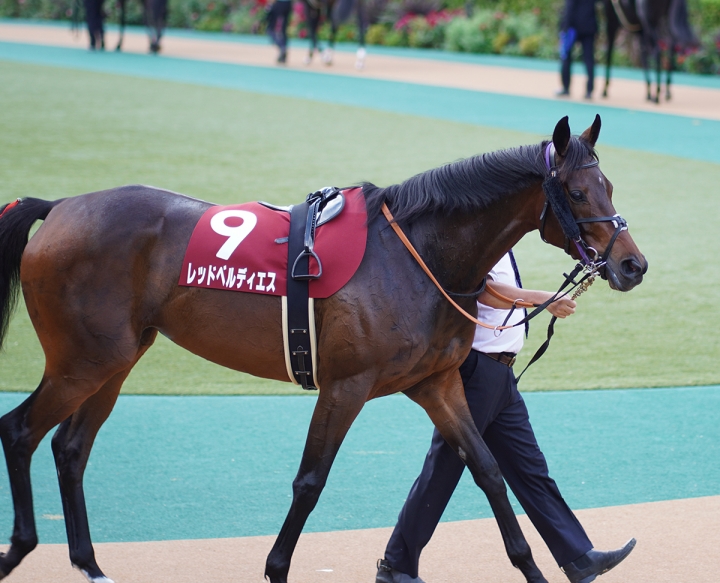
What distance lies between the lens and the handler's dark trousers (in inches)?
140

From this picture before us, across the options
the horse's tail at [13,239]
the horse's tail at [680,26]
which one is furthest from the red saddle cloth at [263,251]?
the horse's tail at [680,26]

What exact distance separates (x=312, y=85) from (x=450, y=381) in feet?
50.6


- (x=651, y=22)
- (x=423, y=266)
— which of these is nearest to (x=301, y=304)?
(x=423, y=266)

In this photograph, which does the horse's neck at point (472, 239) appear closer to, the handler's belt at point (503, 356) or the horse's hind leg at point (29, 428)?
the handler's belt at point (503, 356)

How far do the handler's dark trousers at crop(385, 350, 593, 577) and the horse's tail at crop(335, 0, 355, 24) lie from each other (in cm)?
1843

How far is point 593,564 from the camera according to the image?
3498 millimetres

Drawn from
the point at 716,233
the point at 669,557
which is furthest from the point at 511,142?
the point at 669,557

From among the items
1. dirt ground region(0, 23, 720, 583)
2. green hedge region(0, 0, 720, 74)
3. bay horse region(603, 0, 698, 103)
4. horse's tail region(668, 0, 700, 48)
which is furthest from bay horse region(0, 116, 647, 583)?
green hedge region(0, 0, 720, 74)

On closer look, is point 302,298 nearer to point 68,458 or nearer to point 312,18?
point 68,458

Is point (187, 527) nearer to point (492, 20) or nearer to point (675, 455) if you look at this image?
point (675, 455)

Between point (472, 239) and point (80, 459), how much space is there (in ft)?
5.59

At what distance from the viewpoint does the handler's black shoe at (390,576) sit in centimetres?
357

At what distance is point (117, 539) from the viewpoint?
3965 millimetres

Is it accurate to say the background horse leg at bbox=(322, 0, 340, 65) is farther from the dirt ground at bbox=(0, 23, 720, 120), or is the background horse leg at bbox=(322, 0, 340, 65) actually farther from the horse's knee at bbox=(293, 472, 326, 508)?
the horse's knee at bbox=(293, 472, 326, 508)
